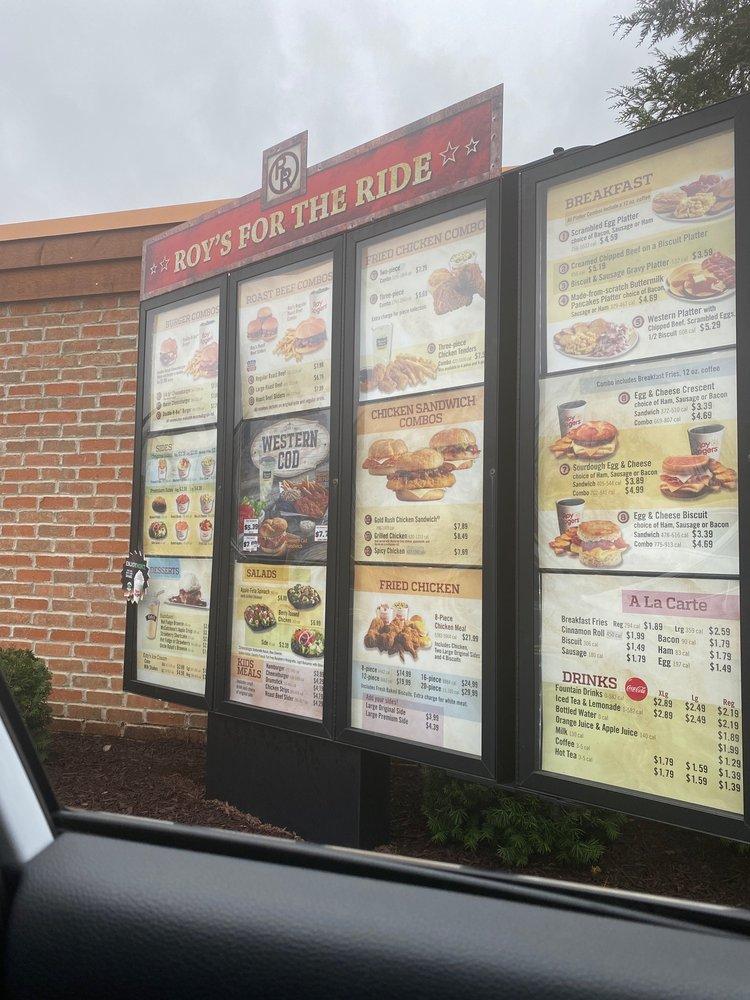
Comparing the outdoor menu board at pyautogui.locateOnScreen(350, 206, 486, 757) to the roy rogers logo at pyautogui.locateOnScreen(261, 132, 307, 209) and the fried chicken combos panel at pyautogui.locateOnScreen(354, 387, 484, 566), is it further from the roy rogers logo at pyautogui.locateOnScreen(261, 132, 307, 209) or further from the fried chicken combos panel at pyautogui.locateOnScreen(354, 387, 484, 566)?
the roy rogers logo at pyautogui.locateOnScreen(261, 132, 307, 209)

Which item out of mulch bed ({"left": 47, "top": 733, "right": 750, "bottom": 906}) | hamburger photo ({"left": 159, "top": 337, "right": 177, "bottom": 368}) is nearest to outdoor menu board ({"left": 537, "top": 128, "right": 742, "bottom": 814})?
mulch bed ({"left": 47, "top": 733, "right": 750, "bottom": 906})

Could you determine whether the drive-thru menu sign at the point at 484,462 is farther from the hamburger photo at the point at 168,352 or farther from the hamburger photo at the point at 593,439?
the hamburger photo at the point at 168,352

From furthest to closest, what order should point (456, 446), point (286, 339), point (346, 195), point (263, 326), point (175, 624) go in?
point (175, 624), point (263, 326), point (286, 339), point (346, 195), point (456, 446)

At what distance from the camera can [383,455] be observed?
371 cm

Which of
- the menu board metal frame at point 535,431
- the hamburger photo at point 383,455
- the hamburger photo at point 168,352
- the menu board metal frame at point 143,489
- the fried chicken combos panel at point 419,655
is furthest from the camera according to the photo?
the hamburger photo at point 168,352

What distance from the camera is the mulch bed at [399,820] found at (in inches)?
136

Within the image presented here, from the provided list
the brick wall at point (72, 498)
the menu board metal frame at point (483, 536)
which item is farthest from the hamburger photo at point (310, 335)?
the brick wall at point (72, 498)

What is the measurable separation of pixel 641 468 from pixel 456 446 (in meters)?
0.81

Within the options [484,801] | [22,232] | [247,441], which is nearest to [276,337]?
[247,441]

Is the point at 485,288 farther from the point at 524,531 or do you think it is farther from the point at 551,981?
the point at 551,981

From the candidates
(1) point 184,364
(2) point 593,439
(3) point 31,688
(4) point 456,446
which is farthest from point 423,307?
(3) point 31,688

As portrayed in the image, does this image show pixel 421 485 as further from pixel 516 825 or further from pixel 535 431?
pixel 516 825

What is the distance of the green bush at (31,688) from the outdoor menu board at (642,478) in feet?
10.6

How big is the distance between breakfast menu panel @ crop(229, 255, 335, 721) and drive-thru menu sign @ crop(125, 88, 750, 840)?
0.02 m
